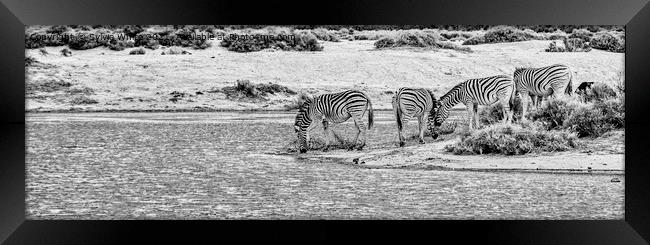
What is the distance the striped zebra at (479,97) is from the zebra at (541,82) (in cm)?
18

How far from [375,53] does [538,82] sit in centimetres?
361

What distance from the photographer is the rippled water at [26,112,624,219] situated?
9.93m

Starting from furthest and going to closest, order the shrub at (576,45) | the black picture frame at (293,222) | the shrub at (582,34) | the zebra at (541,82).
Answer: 1. the shrub at (582,34)
2. the shrub at (576,45)
3. the zebra at (541,82)
4. the black picture frame at (293,222)

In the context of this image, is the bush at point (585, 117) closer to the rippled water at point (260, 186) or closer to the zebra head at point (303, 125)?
the rippled water at point (260, 186)

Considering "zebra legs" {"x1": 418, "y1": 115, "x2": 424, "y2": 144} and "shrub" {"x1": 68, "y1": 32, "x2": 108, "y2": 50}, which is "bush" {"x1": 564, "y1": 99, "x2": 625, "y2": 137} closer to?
"zebra legs" {"x1": 418, "y1": 115, "x2": 424, "y2": 144}

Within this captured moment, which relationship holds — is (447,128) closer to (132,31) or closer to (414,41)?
(414,41)

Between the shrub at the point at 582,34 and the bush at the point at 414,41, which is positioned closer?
the shrub at the point at 582,34

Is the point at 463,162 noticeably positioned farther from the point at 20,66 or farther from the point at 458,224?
the point at 20,66

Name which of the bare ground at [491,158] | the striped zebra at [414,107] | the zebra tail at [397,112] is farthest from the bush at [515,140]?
the zebra tail at [397,112]

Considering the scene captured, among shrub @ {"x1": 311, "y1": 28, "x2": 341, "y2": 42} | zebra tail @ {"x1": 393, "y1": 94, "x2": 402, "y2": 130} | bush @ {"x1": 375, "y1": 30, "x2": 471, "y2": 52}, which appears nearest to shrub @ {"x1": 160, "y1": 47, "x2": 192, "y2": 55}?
shrub @ {"x1": 311, "y1": 28, "x2": 341, "y2": 42}

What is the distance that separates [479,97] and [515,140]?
2.83 feet

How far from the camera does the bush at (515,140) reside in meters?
10.4

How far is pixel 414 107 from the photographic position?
35.6 ft
